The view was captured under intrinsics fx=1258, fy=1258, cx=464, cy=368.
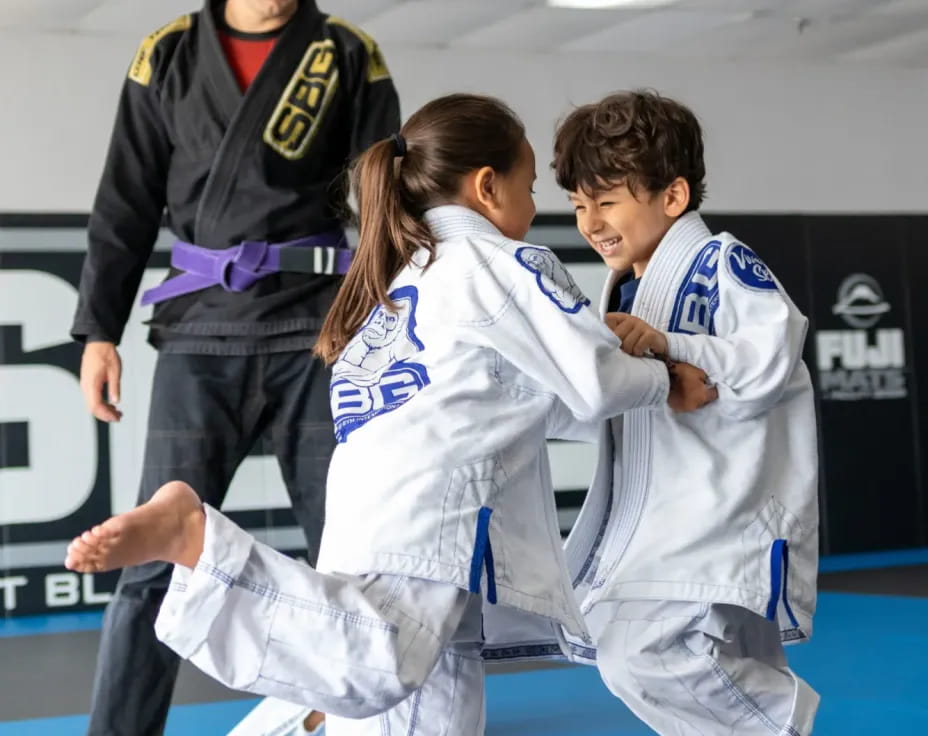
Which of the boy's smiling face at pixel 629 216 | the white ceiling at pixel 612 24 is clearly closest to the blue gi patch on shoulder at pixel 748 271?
the boy's smiling face at pixel 629 216

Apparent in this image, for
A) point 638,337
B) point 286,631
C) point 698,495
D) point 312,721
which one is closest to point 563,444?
point 312,721

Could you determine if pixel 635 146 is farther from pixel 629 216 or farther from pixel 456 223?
pixel 456 223

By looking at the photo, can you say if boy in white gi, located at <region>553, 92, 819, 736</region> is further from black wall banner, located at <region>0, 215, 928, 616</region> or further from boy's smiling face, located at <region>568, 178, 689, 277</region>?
black wall banner, located at <region>0, 215, 928, 616</region>

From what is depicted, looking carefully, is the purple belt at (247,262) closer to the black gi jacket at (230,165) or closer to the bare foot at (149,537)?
the black gi jacket at (230,165)

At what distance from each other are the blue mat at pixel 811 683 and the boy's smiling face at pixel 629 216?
1.32m

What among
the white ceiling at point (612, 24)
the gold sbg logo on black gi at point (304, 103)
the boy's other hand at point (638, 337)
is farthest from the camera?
the white ceiling at point (612, 24)

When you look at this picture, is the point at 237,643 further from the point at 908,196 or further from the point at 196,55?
the point at 908,196

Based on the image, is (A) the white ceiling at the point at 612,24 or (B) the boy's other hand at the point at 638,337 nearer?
(B) the boy's other hand at the point at 638,337

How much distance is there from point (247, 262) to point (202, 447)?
0.36 m

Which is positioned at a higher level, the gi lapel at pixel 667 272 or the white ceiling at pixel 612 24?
the white ceiling at pixel 612 24

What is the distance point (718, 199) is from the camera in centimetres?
647

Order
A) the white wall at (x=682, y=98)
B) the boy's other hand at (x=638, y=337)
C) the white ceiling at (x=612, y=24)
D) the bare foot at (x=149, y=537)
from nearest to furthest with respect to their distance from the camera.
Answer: the bare foot at (x=149, y=537), the boy's other hand at (x=638, y=337), the white ceiling at (x=612, y=24), the white wall at (x=682, y=98)

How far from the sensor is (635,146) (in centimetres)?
212

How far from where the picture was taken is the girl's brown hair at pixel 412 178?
1.92 meters
